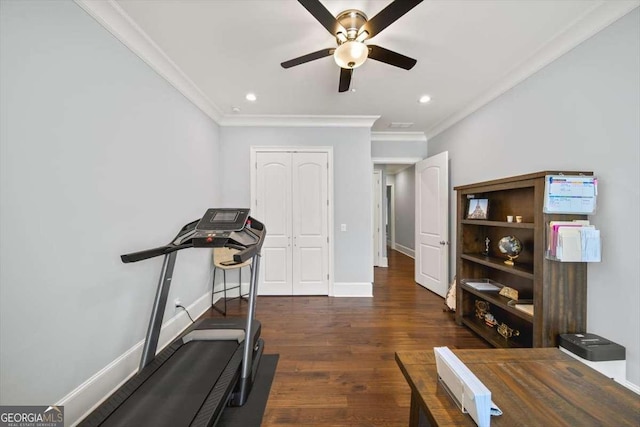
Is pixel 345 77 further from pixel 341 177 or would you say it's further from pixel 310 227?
pixel 310 227

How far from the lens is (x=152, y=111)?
2199mm

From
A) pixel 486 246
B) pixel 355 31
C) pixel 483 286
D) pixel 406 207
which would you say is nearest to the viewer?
pixel 355 31

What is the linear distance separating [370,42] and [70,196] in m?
2.50

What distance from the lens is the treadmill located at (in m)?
1.33

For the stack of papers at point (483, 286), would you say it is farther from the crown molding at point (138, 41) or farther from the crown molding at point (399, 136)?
the crown molding at point (138, 41)

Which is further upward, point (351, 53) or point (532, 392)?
point (351, 53)

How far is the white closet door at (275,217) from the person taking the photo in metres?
3.74

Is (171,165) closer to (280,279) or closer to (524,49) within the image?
(280,279)

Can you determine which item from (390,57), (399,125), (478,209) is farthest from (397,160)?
(390,57)

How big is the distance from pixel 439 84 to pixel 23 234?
3635 millimetres

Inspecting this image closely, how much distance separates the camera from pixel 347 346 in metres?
2.39

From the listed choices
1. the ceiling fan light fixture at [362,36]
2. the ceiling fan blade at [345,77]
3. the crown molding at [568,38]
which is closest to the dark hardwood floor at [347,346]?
the ceiling fan blade at [345,77]

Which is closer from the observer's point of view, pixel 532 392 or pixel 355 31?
pixel 532 392

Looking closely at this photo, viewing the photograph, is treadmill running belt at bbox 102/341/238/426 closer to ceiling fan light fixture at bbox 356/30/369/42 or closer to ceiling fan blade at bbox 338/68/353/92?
ceiling fan blade at bbox 338/68/353/92
